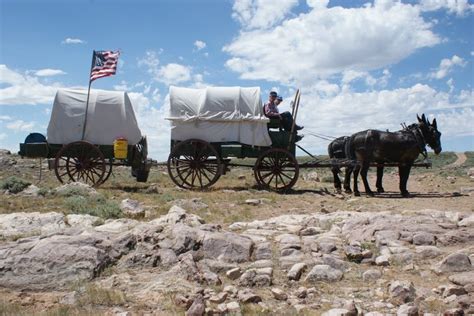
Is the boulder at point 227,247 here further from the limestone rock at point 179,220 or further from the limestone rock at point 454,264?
the limestone rock at point 454,264

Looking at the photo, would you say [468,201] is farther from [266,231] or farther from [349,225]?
[266,231]

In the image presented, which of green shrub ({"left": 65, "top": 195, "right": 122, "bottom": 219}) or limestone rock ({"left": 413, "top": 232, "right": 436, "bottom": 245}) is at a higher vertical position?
green shrub ({"left": 65, "top": 195, "right": 122, "bottom": 219})

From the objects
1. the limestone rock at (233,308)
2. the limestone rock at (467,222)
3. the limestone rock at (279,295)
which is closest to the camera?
the limestone rock at (233,308)

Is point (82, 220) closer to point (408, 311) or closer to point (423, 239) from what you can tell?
point (423, 239)

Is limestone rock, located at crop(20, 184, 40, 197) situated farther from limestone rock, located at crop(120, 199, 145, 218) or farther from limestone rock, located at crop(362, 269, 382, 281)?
limestone rock, located at crop(362, 269, 382, 281)

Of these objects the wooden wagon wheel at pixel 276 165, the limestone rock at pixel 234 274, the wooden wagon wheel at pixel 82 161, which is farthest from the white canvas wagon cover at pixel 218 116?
the limestone rock at pixel 234 274

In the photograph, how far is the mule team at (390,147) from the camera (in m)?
15.7

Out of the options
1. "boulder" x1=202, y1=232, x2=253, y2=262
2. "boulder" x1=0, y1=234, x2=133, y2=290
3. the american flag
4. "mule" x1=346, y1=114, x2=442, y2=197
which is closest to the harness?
"mule" x1=346, y1=114, x2=442, y2=197

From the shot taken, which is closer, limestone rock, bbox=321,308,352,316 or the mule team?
limestone rock, bbox=321,308,352,316

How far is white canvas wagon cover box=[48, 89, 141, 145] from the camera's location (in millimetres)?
15391

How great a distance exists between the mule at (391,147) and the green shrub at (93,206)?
787cm

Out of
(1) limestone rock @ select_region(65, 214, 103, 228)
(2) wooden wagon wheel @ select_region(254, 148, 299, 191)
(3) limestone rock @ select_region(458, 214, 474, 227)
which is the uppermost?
(2) wooden wagon wheel @ select_region(254, 148, 299, 191)

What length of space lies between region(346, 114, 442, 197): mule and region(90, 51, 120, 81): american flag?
8.06m

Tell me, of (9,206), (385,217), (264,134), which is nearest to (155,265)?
(385,217)
